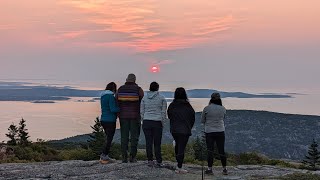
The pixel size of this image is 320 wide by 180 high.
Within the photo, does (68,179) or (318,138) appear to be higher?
(68,179)

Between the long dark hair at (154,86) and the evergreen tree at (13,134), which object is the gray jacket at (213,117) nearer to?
the long dark hair at (154,86)

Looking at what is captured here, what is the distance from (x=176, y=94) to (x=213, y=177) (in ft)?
8.44

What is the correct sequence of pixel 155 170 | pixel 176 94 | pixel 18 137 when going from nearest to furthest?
pixel 176 94 < pixel 155 170 < pixel 18 137

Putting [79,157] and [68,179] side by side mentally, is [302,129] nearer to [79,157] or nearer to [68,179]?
[79,157]

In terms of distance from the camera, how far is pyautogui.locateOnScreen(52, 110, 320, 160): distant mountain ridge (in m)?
125

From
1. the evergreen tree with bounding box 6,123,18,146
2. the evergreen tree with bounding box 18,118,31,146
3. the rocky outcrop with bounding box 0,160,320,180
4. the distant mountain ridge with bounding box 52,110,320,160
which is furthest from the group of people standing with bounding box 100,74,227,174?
the distant mountain ridge with bounding box 52,110,320,160

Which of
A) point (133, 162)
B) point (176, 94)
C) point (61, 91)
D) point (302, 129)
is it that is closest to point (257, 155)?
point (133, 162)

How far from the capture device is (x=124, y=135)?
1412 cm

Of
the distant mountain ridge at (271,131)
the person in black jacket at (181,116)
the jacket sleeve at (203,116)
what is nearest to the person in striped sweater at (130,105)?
the person in black jacket at (181,116)

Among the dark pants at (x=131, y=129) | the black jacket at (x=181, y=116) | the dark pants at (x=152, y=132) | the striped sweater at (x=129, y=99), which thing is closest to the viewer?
the black jacket at (x=181, y=116)

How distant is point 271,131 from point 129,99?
13249 centimetres

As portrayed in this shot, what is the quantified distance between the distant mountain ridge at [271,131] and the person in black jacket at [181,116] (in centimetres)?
10817

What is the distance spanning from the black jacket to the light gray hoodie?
0.92ft

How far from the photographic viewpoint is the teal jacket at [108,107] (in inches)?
551
